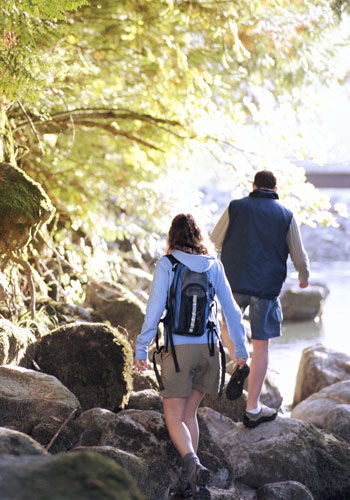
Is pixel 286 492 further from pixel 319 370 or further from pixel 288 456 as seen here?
pixel 319 370

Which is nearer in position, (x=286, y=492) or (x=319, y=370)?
(x=286, y=492)

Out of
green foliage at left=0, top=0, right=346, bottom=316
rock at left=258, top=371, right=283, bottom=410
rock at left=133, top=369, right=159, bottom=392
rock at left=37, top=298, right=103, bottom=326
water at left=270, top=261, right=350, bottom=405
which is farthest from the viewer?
water at left=270, top=261, right=350, bottom=405

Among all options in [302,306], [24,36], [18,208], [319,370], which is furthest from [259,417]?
[302,306]

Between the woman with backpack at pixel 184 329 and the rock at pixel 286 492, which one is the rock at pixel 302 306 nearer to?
the rock at pixel 286 492

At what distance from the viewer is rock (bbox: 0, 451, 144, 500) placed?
1.99 m

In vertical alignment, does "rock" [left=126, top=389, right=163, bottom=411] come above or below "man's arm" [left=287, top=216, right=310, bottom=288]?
below

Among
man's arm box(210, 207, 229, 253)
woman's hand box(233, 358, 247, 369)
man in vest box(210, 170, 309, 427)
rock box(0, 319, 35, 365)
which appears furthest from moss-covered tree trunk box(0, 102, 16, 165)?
woman's hand box(233, 358, 247, 369)

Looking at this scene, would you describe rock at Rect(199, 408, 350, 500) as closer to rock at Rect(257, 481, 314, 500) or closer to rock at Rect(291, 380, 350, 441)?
rock at Rect(257, 481, 314, 500)

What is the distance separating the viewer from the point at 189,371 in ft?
13.9

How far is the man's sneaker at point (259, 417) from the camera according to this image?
215 inches

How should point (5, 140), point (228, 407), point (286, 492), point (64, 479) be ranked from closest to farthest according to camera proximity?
point (64, 479) < point (286, 492) < point (228, 407) < point (5, 140)

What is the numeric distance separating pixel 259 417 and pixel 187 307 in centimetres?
173

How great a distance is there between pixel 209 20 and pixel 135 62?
1671 millimetres

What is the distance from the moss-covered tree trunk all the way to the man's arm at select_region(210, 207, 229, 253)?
206 centimetres
